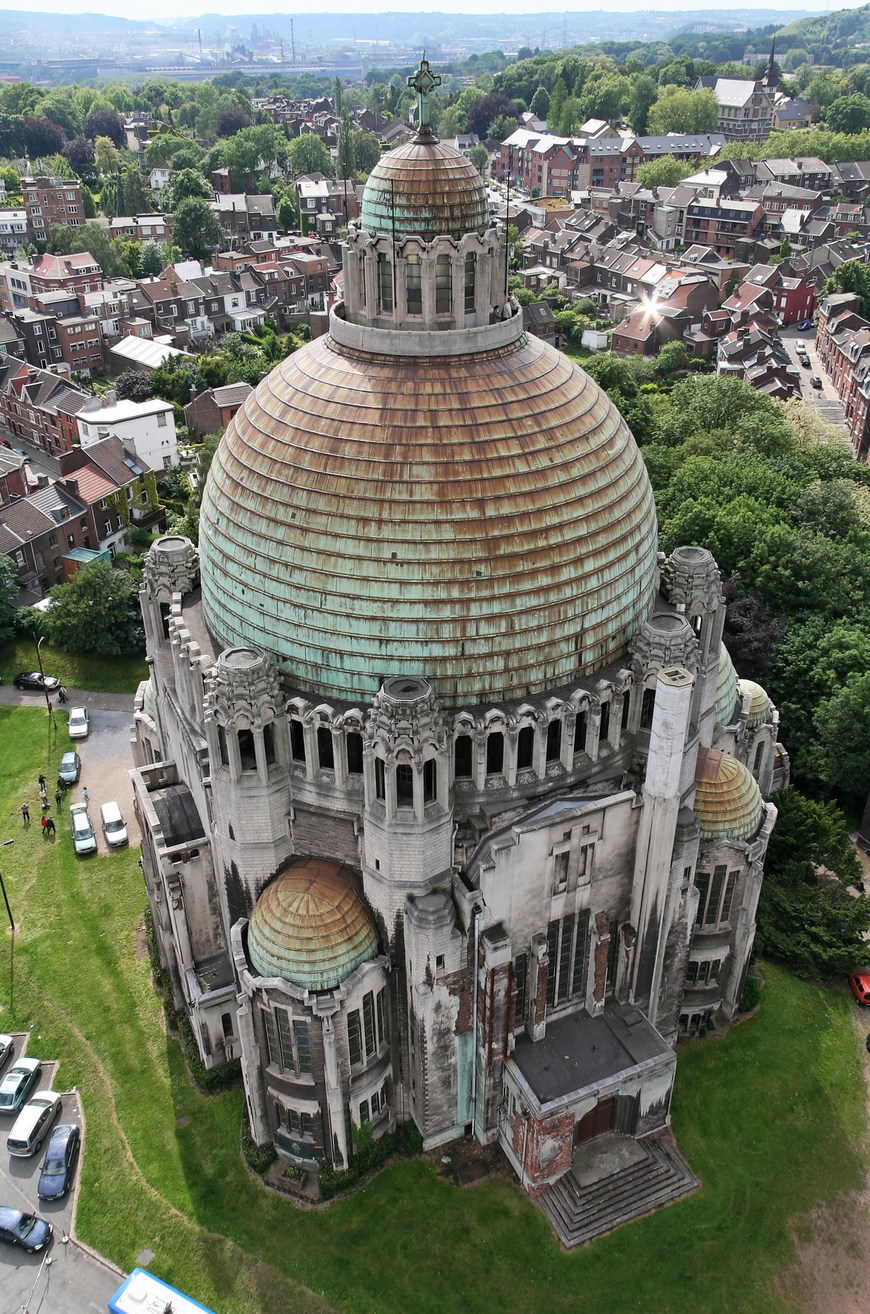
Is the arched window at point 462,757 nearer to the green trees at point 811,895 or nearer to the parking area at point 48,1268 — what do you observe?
the green trees at point 811,895

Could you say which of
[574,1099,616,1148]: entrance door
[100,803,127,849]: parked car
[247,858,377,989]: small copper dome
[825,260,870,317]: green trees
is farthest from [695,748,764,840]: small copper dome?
[825,260,870,317]: green trees

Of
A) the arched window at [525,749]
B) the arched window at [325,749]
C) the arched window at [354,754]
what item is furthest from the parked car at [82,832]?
the arched window at [525,749]

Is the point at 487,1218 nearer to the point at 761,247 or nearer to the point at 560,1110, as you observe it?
the point at 560,1110

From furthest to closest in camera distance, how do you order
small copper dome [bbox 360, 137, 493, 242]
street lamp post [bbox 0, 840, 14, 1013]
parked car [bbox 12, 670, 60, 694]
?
parked car [bbox 12, 670, 60, 694] < street lamp post [bbox 0, 840, 14, 1013] < small copper dome [bbox 360, 137, 493, 242]

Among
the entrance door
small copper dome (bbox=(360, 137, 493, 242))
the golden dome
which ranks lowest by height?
the entrance door

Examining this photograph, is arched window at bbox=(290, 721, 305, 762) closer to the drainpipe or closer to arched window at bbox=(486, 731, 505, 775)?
arched window at bbox=(486, 731, 505, 775)
